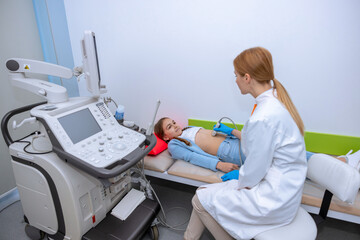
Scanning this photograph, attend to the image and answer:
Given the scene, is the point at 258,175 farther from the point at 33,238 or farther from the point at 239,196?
the point at 33,238

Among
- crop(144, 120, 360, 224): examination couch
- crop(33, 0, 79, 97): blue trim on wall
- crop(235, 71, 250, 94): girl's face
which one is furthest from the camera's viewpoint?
crop(33, 0, 79, 97): blue trim on wall

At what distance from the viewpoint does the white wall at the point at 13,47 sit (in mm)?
1755

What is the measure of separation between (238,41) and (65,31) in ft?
5.87

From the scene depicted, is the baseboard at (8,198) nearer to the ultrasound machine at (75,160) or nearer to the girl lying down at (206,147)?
the ultrasound machine at (75,160)

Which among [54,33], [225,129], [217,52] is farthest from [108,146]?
[54,33]

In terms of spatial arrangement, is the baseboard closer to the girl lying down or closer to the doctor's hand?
the girl lying down

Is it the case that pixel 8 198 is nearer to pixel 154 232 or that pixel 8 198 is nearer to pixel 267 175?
pixel 154 232

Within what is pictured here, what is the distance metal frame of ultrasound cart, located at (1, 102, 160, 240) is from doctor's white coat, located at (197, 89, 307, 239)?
552mm

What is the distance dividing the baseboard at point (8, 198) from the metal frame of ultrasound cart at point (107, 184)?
90 cm

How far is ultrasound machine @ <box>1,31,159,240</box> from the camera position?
112 centimetres

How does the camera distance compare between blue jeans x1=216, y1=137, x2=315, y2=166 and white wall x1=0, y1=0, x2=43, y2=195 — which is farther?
white wall x1=0, y1=0, x2=43, y2=195

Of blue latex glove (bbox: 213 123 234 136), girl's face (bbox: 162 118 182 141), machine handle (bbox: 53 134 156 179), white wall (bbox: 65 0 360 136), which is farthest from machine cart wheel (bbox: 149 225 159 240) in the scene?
white wall (bbox: 65 0 360 136)

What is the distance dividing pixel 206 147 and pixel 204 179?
0.37 m

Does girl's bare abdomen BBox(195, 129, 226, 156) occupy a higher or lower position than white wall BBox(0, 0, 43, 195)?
lower
